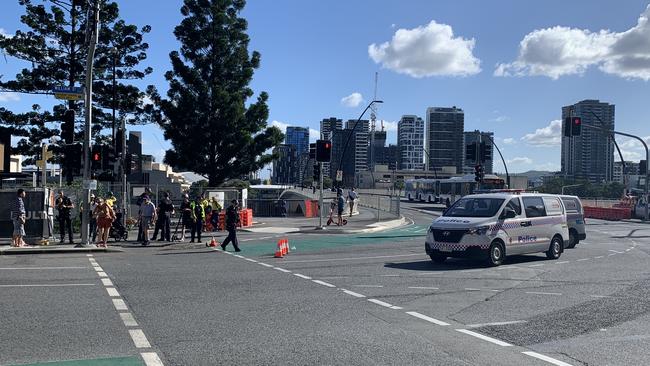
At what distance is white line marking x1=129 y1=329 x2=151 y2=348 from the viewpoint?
23.6 feet

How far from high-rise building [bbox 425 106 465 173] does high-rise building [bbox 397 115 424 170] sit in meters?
33.0

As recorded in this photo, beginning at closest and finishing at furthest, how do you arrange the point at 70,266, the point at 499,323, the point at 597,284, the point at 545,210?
the point at 499,323 < the point at 597,284 < the point at 70,266 < the point at 545,210

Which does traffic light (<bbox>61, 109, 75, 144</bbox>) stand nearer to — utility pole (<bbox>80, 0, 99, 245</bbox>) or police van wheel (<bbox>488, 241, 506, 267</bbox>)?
utility pole (<bbox>80, 0, 99, 245</bbox>)

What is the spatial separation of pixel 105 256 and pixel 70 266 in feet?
9.95

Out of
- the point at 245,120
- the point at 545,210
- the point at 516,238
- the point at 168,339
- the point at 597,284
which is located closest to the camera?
the point at 168,339

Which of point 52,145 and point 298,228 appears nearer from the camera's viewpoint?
point 298,228

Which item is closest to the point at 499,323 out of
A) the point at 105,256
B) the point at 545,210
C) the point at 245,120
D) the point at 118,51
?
the point at 545,210

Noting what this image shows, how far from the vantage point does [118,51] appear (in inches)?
1560

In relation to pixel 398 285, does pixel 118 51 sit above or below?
above

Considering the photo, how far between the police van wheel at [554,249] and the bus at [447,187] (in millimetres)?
35500

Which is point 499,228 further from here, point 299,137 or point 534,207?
point 299,137

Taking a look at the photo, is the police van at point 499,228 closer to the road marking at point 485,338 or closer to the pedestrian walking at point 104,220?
the road marking at point 485,338

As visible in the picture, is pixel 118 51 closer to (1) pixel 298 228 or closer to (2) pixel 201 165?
(2) pixel 201 165

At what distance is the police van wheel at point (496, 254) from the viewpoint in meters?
15.7
